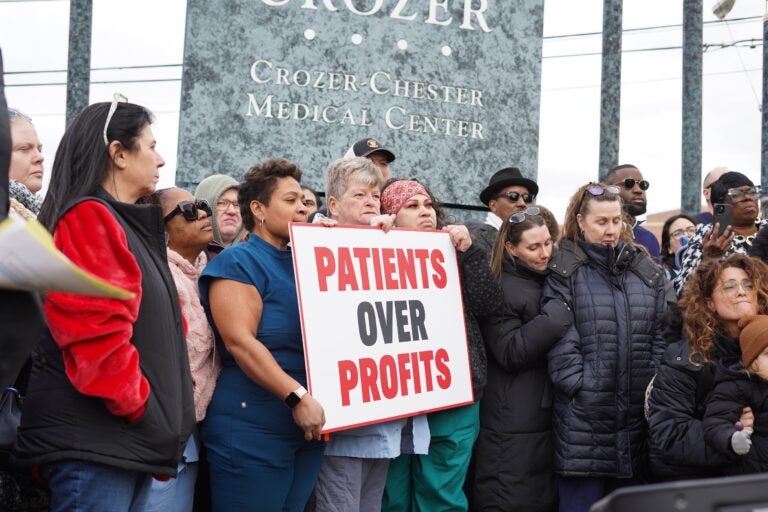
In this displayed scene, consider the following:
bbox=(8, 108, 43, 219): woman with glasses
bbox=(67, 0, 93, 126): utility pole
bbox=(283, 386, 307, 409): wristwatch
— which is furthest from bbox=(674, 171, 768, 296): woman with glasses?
bbox=(67, 0, 93, 126): utility pole

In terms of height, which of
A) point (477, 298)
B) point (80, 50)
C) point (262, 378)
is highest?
point (80, 50)

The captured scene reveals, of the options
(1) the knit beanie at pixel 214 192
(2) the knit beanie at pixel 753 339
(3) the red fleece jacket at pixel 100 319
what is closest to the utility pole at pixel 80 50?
(1) the knit beanie at pixel 214 192

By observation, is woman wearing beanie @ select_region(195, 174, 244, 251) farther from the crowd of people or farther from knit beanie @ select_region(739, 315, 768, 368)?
knit beanie @ select_region(739, 315, 768, 368)

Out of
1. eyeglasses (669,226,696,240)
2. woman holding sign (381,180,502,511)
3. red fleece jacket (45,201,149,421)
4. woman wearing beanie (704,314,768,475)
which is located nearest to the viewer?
red fleece jacket (45,201,149,421)

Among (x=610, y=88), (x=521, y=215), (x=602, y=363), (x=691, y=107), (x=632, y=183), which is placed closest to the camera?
(x=602, y=363)

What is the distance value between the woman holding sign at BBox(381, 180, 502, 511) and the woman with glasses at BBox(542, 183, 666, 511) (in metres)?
0.36

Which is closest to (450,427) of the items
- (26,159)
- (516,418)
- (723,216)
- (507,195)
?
(516,418)

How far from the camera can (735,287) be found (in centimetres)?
401

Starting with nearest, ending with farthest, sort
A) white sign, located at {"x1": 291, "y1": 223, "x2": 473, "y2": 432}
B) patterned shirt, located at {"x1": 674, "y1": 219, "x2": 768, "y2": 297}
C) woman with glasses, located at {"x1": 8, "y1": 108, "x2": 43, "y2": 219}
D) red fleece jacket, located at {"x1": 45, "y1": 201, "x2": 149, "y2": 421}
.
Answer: red fleece jacket, located at {"x1": 45, "y1": 201, "x2": 149, "y2": 421} < white sign, located at {"x1": 291, "y1": 223, "x2": 473, "y2": 432} < woman with glasses, located at {"x1": 8, "y1": 108, "x2": 43, "y2": 219} < patterned shirt, located at {"x1": 674, "y1": 219, "x2": 768, "y2": 297}

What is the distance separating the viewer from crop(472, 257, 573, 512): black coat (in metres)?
4.15

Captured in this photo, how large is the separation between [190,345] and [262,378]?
0.34 m

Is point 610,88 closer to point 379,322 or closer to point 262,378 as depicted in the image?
point 379,322

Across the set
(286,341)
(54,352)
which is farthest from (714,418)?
(54,352)

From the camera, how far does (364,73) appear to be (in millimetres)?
6262
